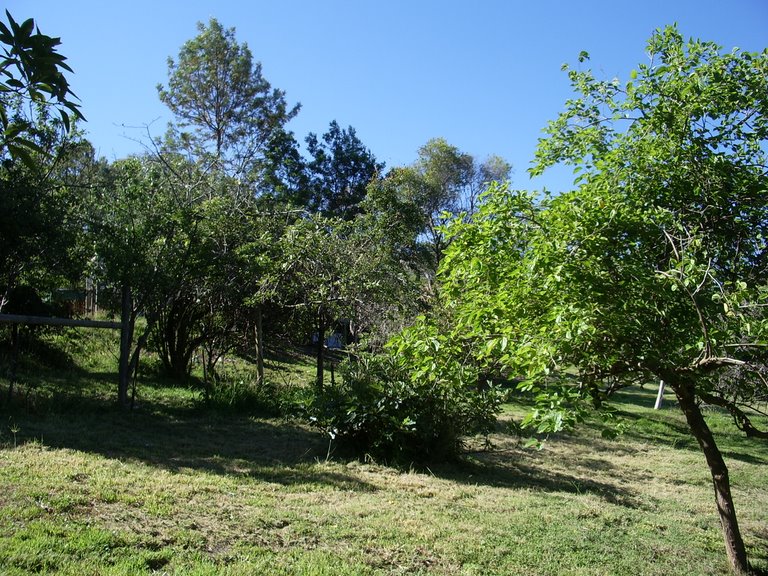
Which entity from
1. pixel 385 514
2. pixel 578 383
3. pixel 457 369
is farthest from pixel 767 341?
pixel 385 514

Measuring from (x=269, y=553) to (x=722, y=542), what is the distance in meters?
4.56

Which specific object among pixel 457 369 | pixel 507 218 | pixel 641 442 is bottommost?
pixel 641 442

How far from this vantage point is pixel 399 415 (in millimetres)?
7738

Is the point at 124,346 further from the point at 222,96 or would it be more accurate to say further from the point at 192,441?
the point at 222,96

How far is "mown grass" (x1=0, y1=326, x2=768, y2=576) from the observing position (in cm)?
410

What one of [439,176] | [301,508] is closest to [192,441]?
[301,508]

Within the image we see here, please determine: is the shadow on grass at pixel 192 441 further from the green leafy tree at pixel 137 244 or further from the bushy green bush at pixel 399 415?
the green leafy tree at pixel 137 244

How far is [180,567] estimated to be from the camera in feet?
12.3

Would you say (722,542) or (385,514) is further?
(722,542)

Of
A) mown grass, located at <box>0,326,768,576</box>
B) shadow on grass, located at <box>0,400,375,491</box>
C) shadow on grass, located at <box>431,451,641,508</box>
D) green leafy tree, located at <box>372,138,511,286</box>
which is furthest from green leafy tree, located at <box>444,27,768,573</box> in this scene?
green leafy tree, located at <box>372,138,511,286</box>

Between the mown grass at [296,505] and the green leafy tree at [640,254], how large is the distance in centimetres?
135

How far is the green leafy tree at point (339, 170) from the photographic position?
2848 cm

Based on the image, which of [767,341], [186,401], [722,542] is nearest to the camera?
[767,341]

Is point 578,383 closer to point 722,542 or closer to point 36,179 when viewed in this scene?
point 722,542
